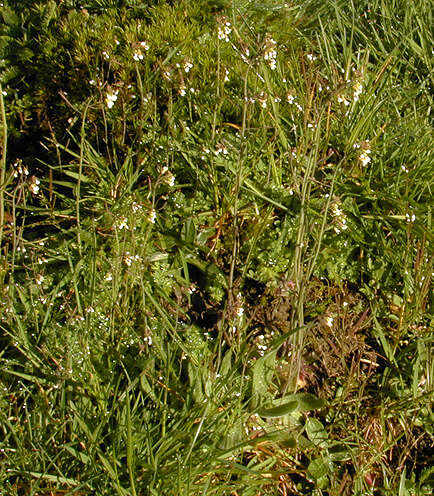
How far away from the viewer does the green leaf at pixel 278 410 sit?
6.78 ft

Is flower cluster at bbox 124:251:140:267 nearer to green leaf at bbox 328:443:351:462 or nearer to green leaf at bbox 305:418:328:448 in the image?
green leaf at bbox 305:418:328:448

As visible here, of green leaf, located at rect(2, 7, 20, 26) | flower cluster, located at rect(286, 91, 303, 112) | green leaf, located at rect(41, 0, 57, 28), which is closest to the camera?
flower cluster, located at rect(286, 91, 303, 112)

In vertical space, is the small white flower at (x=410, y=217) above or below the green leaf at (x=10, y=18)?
below

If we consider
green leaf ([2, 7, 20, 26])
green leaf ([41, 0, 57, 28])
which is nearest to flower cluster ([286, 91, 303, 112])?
green leaf ([41, 0, 57, 28])

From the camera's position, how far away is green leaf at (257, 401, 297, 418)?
2.07m

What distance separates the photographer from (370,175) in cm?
281

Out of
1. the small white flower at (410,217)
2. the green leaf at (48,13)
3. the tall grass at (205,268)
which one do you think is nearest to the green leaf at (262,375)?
the tall grass at (205,268)

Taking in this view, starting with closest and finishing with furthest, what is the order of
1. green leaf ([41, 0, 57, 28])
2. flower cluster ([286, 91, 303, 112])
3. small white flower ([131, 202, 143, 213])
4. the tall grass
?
the tall grass, small white flower ([131, 202, 143, 213]), flower cluster ([286, 91, 303, 112]), green leaf ([41, 0, 57, 28])

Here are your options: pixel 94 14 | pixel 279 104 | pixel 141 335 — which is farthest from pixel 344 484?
Result: pixel 94 14

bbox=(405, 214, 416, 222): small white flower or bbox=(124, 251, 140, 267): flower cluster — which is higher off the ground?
bbox=(405, 214, 416, 222): small white flower

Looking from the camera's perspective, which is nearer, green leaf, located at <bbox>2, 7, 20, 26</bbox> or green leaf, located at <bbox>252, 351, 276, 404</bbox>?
green leaf, located at <bbox>252, 351, 276, 404</bbox>

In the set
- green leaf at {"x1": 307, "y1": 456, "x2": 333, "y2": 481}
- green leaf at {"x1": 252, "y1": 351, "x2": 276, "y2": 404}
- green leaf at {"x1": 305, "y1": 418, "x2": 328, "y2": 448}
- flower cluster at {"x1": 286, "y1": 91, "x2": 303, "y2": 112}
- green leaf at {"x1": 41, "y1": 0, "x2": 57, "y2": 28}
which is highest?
green leaf at {"x1": 41, "y1": 0, "x2": 57, "y2": 28}

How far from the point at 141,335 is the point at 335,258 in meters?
0.94

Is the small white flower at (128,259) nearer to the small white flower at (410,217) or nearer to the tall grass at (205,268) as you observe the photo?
the tall grass at (205,268)
